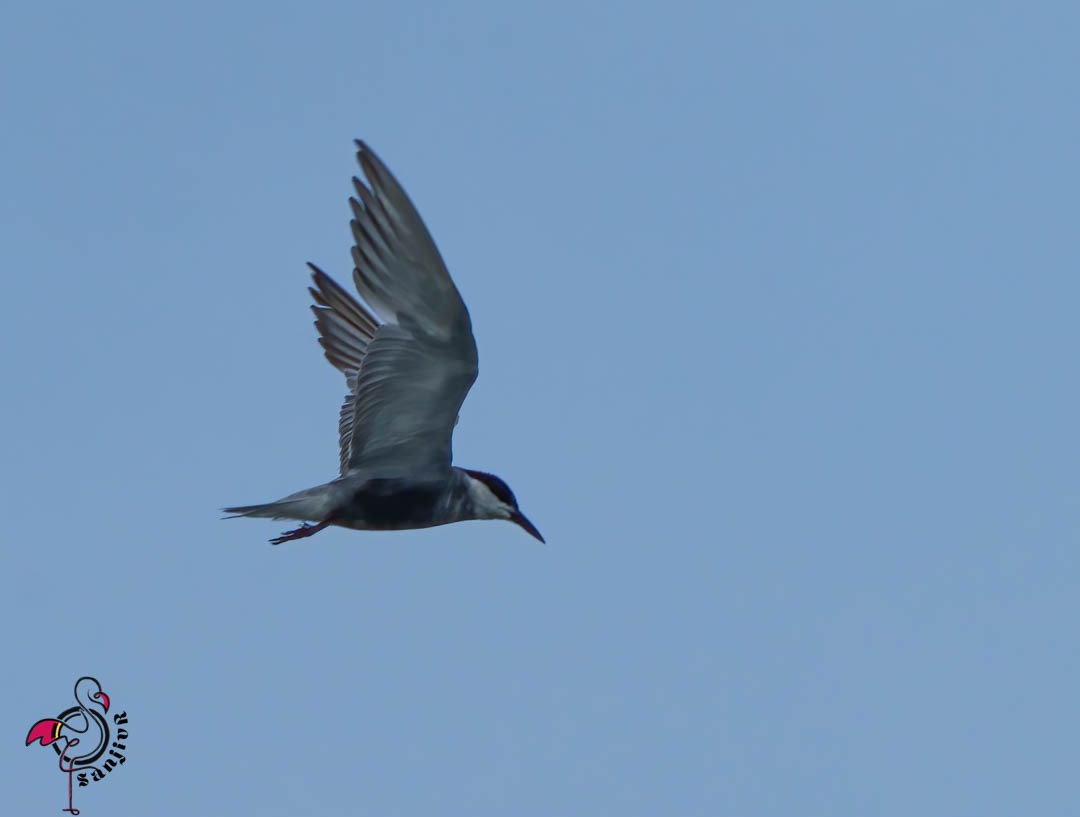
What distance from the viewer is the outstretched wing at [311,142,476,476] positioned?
12367mm

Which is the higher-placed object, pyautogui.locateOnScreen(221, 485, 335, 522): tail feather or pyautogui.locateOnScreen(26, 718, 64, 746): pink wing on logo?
pyautogui.locateOnScreen(221, 485, 335, 522): tail feather

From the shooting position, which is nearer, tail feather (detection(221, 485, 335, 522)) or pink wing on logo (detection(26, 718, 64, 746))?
tail feather (detection(221, 485, 335, 522))

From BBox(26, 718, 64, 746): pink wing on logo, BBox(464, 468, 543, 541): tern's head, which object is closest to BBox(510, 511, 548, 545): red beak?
BBox(464, 468, 543, 541): tern's head

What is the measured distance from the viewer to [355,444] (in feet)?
45.0

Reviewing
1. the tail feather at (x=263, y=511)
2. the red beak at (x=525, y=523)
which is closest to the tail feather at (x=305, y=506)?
the tail feather at (x=263, y=511)

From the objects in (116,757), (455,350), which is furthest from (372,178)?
(116,757)

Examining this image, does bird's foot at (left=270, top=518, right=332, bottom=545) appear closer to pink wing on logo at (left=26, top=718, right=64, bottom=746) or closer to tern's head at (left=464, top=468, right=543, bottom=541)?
tern's head at (left=464, top=468, right=543, bottom=541)

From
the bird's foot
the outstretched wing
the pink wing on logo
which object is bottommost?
the pink wing on logo

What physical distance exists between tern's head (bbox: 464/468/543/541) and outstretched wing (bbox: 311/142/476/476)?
2.15ft

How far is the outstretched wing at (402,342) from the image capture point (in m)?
12.4

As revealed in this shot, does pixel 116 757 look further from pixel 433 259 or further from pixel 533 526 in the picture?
pixel 433 259

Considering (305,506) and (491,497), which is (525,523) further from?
(305,506)

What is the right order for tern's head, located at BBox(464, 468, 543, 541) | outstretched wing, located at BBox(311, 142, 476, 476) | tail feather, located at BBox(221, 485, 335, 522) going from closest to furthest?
1. outstretched wing, located at BBox(311, 142, 476, 476)
2. tail feather, located at BBox(221, 485, 335, 522)
3. tern's head, located at BBox(464, 468, 543, 541)

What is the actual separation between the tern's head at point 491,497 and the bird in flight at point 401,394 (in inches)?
0.5
